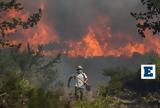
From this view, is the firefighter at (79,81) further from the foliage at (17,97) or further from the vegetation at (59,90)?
the foliage at (17,97)

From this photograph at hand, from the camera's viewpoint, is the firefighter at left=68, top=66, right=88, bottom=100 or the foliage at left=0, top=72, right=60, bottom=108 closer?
the foliage at left=0, top=72, right=60, bottom=108

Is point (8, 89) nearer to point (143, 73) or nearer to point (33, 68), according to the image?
point (143, 73)

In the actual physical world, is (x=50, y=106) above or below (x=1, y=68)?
below

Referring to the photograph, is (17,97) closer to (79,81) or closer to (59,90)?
(59,90)

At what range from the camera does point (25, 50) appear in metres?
79.4

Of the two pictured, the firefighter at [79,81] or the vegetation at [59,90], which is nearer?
the vegetation at [59,90]

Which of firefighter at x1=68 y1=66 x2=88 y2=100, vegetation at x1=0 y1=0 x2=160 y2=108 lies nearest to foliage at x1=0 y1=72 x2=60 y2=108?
vegetation at x1=0 y1=0 x2=160 y2=108

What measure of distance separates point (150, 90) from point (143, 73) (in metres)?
12.0

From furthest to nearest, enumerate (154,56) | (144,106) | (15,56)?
(15,56) < (154,56) < (144,106)

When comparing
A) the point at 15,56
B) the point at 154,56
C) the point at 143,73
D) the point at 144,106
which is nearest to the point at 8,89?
the point at 143,73

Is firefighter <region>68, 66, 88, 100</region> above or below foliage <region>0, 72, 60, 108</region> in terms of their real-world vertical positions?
above

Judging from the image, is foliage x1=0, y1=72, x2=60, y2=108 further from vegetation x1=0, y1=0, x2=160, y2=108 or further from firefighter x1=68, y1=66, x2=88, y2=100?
firefighter x1=68, y1=66, x2=88, y2=100

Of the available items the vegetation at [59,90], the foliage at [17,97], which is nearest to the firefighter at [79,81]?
the vegetation at [59,90]

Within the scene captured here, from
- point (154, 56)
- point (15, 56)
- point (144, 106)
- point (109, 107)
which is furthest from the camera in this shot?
point (15, 56)
